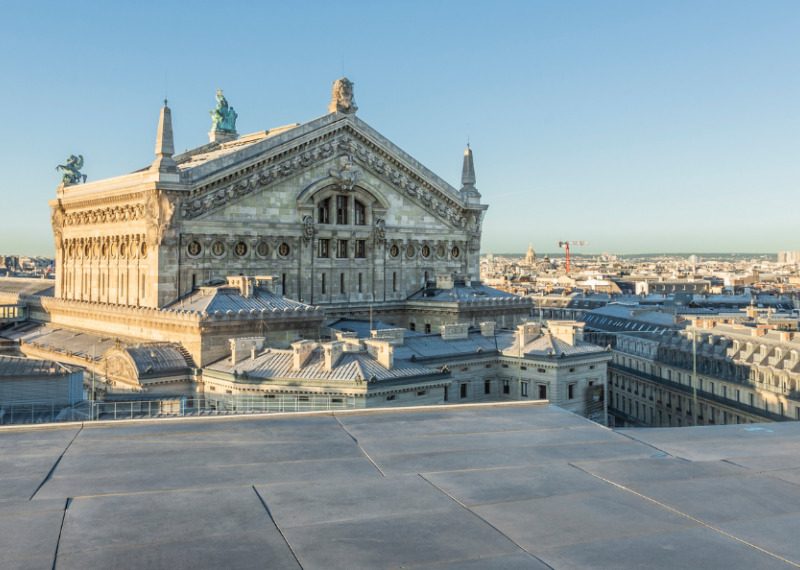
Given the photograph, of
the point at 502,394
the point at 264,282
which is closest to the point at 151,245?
the point at 264,282

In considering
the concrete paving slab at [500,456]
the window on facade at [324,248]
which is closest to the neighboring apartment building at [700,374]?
the window on facade at [324,248]

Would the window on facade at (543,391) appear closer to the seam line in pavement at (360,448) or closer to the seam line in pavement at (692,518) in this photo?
the seam line in pavement at (360,448)

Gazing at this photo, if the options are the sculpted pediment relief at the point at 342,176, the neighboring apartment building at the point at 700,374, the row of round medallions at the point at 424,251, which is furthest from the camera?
the row of round medallions at the point at 424,251

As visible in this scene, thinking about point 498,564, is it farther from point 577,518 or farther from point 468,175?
point 468,175

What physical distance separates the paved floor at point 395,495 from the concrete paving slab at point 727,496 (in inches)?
2.5

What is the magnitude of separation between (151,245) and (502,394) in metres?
27.1

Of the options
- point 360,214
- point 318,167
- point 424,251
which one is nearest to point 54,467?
point 318,167

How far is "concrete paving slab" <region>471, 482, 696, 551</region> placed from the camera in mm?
17375

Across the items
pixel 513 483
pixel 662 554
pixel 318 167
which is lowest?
pixel 662 554

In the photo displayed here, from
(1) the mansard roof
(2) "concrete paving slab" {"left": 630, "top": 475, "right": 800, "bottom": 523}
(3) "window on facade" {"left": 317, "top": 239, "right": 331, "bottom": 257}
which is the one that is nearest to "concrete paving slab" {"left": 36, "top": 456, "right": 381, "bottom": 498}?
(2) "concrete paving slab" {"left": 630, "top": 475, "right": 800, "bottom": 523}

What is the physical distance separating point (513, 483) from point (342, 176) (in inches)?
2105

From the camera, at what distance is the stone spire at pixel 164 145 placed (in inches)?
2459

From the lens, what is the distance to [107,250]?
233ft

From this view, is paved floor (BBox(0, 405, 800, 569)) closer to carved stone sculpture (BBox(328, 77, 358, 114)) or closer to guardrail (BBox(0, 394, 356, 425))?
guardrail (BBox(0, 394, 356, 425))
